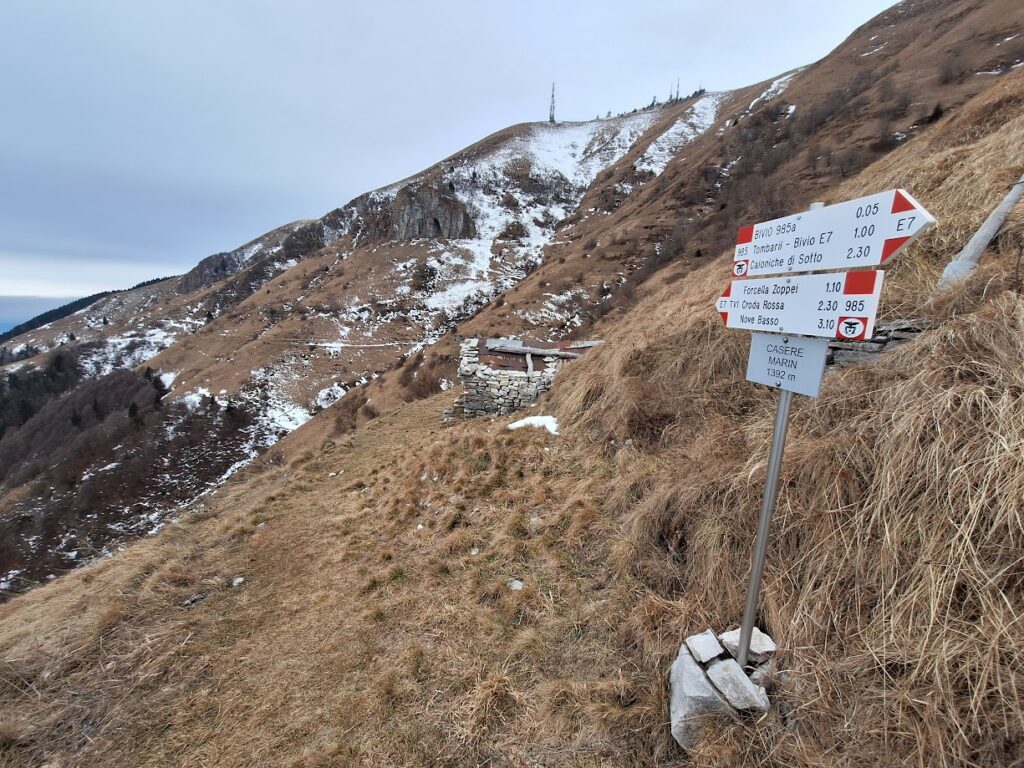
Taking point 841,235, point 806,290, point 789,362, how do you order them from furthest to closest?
point 789,362, point 806,290, point 841,235

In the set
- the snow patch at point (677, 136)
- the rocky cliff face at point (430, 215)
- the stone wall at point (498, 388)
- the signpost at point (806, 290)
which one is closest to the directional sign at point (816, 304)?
the signpost at point (806, 290)

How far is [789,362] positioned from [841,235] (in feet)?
2.13

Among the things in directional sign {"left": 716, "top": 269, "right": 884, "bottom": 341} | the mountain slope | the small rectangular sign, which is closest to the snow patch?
the mountain slope

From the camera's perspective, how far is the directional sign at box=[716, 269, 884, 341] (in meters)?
1.81

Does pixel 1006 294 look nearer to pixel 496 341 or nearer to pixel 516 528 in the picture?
pixel 516 528

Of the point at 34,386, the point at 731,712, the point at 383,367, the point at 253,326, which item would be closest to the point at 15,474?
the point at 253,326

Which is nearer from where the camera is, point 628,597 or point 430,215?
point 628,597

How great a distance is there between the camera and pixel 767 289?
2.33 metres

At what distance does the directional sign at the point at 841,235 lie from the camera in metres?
1.70

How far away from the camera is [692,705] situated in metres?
2.45

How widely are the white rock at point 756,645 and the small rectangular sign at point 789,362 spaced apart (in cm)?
168

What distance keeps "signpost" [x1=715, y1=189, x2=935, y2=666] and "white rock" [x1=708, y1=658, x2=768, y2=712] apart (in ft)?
0.33

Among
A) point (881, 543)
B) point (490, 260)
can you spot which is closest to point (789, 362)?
point (881, 543)

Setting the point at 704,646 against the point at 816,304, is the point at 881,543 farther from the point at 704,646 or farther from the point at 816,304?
the point at 816,304
